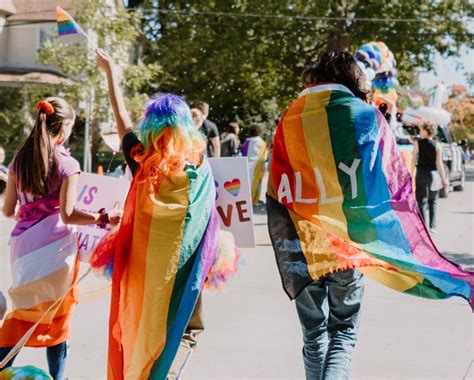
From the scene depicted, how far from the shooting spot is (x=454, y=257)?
9953 millimetres

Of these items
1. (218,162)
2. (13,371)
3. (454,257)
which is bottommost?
(454,257)

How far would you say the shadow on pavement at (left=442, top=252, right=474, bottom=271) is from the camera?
9458mm

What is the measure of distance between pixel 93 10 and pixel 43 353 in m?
20.4

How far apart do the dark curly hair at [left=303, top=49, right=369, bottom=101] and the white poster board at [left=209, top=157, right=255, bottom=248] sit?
26.3 inches

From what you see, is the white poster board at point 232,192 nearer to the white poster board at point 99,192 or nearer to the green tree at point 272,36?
the white poster board at point 99,192

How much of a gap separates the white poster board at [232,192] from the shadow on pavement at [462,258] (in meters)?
5.74

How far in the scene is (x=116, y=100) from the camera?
404 cm

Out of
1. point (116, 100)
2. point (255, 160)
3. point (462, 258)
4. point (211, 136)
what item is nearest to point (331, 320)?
point (116, 100)

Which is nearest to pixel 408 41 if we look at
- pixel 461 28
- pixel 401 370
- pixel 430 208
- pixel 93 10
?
pixel 461 28

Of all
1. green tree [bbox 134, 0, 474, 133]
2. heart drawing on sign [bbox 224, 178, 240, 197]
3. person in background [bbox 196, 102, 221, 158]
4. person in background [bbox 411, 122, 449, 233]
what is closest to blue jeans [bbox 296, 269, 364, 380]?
heart drawing on sign [bbox 224, 178, 240, 197]

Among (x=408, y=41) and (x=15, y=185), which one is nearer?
(x=15, y=185)

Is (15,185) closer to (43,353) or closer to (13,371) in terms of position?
(13,371)

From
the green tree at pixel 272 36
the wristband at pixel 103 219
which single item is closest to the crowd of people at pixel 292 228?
the wristband at pixel 103 219

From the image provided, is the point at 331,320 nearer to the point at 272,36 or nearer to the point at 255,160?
the point at 255,160
